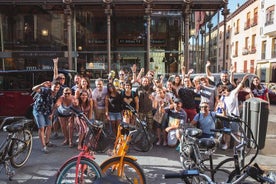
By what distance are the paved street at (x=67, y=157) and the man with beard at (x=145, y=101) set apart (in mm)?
782

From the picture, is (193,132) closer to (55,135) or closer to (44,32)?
(55,135)

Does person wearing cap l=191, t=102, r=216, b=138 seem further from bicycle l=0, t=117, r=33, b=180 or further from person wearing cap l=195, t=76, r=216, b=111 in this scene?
bicycle l=0, t=117, r=33, b=180

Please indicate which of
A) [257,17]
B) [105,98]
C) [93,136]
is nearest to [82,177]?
[93,136]

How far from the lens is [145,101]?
6098 mm

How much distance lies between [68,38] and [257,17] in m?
24.6

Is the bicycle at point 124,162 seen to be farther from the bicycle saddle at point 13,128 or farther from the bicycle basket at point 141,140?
the bicycle saddle at point 13,128

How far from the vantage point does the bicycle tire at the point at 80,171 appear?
10.4ft

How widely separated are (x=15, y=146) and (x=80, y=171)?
187cm

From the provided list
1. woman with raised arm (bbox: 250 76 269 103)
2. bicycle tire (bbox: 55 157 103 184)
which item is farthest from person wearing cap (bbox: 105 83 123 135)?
woman with raised arm (bbox: 250 76 269 103)

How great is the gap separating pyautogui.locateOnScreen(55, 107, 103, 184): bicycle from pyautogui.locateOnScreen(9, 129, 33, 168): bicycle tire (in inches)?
61.4

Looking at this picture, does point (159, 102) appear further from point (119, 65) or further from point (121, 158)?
point (119, 65)

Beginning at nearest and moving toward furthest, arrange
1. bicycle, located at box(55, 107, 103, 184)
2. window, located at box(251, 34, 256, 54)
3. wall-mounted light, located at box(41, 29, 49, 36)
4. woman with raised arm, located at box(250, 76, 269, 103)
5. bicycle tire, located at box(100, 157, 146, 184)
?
1. bicycle, located at box(55, 107, 103, 184)
2. bicycle tire, located at box(100, 157, 146, 184)
3. woman with raised arm, located at box(250, 76, 269, 103)
4. wall-mounted light, located at box(41, 29, 49, 36)
5. window, located at box(251, 34, 256, 54)

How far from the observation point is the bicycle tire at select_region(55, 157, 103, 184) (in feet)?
10.4

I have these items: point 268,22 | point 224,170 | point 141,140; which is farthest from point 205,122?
point 268,22
